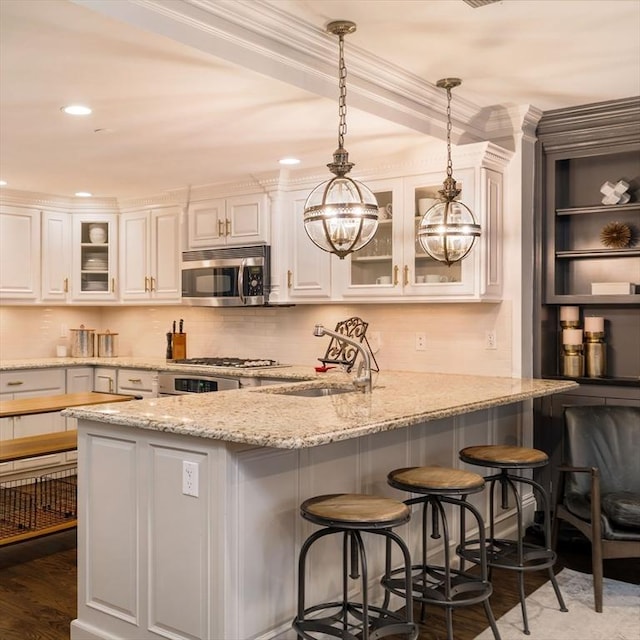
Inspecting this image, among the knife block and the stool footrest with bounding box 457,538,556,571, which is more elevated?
A: the knife block

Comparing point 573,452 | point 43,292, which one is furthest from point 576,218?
point 43,292

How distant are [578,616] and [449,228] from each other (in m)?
1.93

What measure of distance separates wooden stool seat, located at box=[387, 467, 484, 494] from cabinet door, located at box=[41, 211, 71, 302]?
4304mm

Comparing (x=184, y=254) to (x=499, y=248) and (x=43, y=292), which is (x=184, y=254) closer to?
(x=43, y=292)

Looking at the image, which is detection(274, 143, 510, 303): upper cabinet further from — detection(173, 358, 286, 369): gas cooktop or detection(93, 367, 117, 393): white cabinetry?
detection(93, 367, 117, 393): white cabinetry

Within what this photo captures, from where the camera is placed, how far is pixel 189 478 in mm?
2574

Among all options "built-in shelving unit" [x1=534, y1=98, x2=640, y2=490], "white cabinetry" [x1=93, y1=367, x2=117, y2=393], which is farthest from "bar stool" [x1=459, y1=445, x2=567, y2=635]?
"white cabinetry" [x1=93, y1=367, x2=117, y2=393]

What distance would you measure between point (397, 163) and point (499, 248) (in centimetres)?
85

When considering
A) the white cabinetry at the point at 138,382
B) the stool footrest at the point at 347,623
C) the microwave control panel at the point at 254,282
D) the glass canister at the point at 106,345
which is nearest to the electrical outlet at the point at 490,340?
the microwave control panel at the point at 254,282

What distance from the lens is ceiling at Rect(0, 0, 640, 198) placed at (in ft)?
9.21

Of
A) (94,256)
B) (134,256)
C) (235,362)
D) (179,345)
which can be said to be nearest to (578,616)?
(235,362)

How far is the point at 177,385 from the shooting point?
17.9ft

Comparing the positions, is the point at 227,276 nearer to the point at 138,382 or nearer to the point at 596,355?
the point at 138,382

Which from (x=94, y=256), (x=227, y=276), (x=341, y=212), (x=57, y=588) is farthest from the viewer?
(x=94, y=256)
